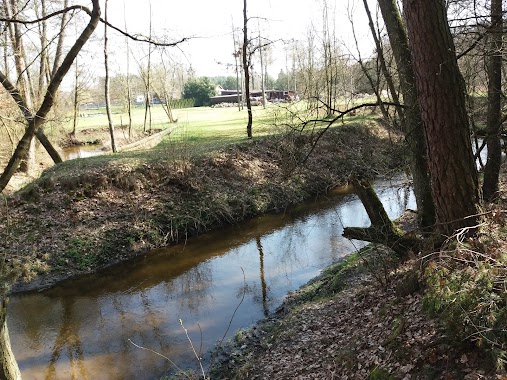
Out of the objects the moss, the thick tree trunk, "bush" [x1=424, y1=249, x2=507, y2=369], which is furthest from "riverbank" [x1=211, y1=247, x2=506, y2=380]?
the thick tree trunk

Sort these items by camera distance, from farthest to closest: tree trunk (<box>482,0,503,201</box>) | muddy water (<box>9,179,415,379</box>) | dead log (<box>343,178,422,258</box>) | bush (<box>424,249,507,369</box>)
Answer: muddy water (<box>9,179,415,379</box>) → tree trunk (<box>482,0,503,201</box>) → dead log (<box>343,178,422,258</box>) → bush (<box>424,249,507,369</box>)

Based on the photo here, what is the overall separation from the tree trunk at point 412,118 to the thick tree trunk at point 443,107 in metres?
1.68

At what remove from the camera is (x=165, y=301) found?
9664 millimetres

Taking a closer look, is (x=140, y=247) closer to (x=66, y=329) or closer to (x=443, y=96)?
(x=66, y=329)

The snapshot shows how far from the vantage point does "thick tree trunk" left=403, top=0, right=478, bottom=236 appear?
192 inches

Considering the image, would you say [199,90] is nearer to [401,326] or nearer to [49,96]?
[49,96]

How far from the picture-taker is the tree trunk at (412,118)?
267 inches

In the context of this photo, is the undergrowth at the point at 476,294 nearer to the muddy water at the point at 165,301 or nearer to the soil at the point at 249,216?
the soil at the point at 249,216

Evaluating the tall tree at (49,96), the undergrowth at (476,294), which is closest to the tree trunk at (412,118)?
the undergrowth at (476,294)

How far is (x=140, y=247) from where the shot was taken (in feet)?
42.0

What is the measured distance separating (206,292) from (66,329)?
10.5 ft

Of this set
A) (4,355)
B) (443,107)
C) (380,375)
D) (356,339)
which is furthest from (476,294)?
(4,355)

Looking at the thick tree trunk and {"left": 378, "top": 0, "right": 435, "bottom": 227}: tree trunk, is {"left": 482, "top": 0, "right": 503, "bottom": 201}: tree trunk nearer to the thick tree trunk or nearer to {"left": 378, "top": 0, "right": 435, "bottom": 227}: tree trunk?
{"left": 378, "top": 0, "right": 435, "bottom": 227}: tree trunk

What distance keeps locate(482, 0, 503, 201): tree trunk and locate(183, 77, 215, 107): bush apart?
55538mm
